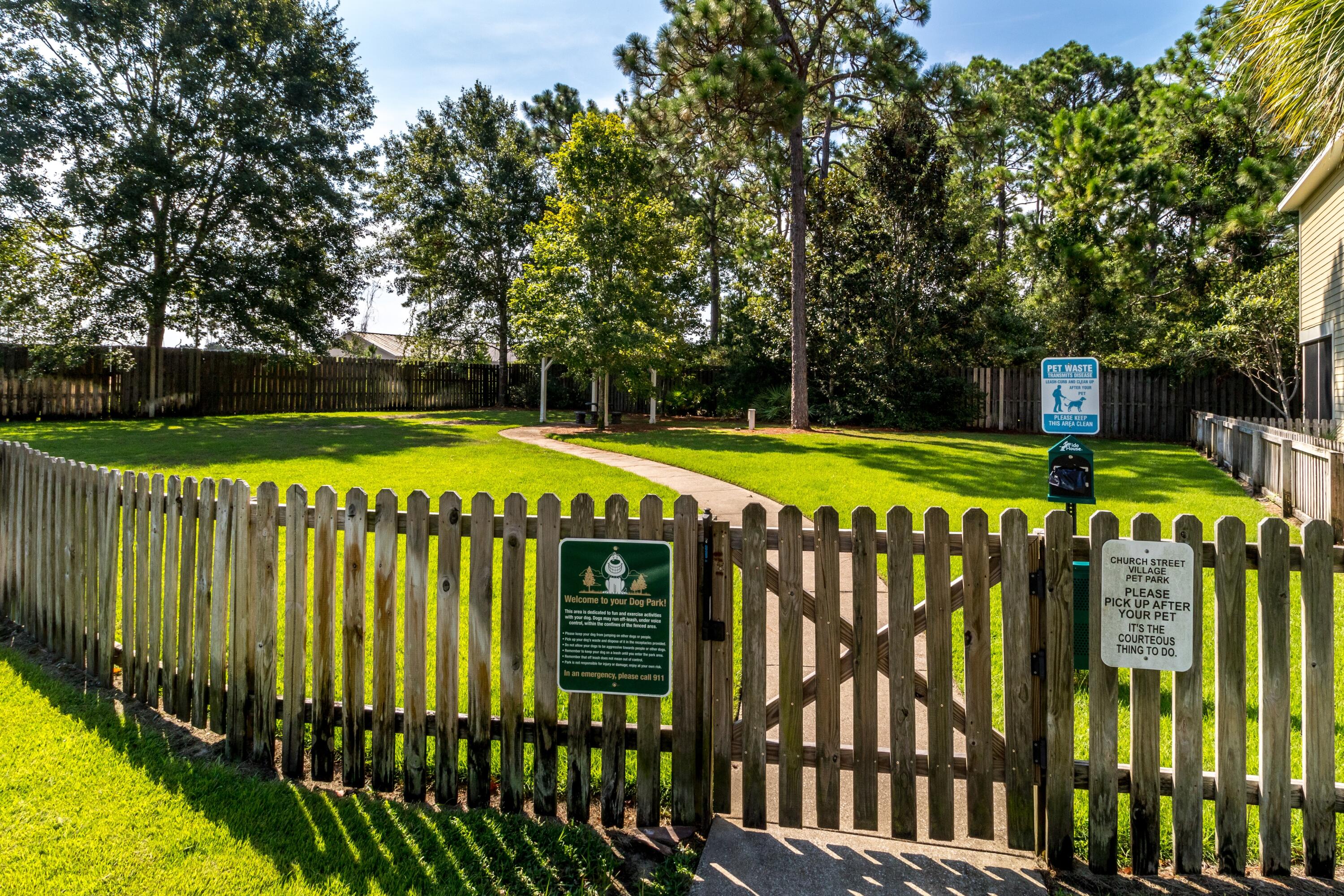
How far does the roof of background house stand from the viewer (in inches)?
418

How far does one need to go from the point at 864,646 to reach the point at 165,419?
25500 millimetres

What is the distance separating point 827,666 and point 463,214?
32.6 metres

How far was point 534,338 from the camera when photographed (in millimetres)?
20016

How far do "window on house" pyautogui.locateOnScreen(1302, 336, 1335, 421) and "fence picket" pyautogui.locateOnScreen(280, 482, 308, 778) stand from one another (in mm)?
14948

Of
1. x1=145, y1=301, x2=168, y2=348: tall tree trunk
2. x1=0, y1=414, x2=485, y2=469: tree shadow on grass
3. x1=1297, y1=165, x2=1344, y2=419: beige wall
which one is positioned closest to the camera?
x1=1297, y1=165, x2=1344, y2=419: beige wall

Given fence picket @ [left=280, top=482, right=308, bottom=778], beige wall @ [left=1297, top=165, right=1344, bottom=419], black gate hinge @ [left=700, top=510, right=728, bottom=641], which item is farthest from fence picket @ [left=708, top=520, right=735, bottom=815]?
beige wall @ [left=1297, top=165, right=1344, bottom=419]

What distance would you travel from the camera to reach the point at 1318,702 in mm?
2584

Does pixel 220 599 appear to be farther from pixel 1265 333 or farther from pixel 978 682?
pixel 1265 333

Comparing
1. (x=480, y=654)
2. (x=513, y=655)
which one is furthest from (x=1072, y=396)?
(x=480, y=654)

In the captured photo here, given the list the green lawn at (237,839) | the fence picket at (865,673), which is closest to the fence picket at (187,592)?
the green lawn at (237,839)

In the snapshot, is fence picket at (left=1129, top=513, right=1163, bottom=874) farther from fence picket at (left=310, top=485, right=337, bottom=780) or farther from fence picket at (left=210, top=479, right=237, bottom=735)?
fence picket at (left=210, top=479, right=237, bottom=735)

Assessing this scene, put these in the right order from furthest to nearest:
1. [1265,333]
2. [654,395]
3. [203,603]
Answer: [654,395]
[1265,333]
[203,603]

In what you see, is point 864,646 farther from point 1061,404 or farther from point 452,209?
point 452,209

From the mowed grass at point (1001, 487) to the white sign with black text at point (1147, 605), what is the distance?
0.35 metres
